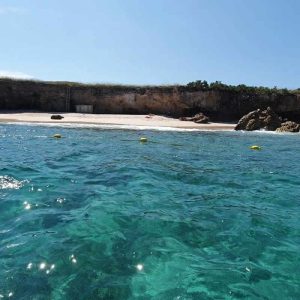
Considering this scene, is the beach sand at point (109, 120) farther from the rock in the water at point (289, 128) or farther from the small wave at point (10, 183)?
the small wave at point (10, 183)

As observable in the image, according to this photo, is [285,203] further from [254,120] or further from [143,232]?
[254,120]

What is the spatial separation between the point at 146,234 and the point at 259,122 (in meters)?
29.0

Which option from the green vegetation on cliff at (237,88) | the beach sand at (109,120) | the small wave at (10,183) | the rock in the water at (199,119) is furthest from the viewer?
the green vegetation on cliff at (237,88)

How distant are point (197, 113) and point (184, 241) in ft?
119

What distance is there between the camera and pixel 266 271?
14.5 ft

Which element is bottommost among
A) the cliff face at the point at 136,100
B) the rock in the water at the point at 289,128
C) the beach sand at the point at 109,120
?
the beach sand at the point at 109,120

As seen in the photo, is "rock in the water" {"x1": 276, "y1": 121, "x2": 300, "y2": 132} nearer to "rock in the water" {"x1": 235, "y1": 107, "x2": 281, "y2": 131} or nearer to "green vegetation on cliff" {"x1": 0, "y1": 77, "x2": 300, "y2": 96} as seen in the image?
"rock in the water" {"x1": 235, "y1": 107, "x2": 281, "y2": 131}

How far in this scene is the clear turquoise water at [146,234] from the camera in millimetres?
3996

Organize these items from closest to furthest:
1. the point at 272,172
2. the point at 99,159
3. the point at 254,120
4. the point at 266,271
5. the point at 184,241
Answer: the point at 266,271 → the point at 184,241 → the point at 272,172 → the point at 99,159 → the point at 254,120

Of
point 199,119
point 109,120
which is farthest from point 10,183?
point 199,119

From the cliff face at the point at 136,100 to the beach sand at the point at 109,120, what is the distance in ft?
9.20

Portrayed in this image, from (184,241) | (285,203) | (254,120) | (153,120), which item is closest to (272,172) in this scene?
(285,203)

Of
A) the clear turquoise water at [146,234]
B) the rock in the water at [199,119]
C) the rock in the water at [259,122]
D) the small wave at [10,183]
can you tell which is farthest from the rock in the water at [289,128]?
the small wave at [10,183]

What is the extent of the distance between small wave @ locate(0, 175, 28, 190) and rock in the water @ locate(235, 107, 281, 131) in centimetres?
2570
